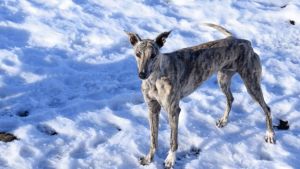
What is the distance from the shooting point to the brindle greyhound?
23.3ft

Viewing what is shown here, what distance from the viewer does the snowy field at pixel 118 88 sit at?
823 centimetres

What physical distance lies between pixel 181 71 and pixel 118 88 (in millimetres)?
2928

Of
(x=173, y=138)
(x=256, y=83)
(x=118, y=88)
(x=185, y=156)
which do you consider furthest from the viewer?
(x=118, y=88)

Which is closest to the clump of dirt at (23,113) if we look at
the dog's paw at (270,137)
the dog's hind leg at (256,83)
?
the dog's hind leg at (256,83)

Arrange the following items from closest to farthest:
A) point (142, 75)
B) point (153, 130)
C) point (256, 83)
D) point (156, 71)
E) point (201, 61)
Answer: point (142, 75) → point (156, 71) → point (153, 130) → point (201, 61) → point (256, 83)

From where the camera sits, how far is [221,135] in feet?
29.6

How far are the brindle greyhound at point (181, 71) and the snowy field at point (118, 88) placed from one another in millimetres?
509

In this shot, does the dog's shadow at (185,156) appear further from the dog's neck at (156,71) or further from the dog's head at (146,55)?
the dog's head at (146,55)

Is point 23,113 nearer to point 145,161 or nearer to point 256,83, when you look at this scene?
point 145,161

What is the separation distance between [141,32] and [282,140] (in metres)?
5.40

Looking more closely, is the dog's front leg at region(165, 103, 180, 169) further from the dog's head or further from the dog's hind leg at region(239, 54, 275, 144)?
the dog's hind leg at region(239, 54, 275, 144)

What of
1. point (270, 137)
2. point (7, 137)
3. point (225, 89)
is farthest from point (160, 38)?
point (7, 137)

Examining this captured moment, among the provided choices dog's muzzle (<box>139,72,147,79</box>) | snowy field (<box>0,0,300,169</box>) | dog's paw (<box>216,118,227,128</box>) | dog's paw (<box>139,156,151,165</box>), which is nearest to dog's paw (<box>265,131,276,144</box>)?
snowy field (<box>0,0,300,169</box>)

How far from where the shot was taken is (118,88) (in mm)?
10453
